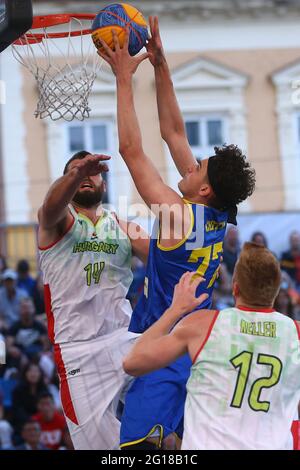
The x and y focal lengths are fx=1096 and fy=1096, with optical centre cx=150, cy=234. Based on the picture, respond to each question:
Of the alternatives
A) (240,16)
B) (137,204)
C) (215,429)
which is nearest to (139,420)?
(215,429)

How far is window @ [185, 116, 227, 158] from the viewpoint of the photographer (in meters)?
22.4

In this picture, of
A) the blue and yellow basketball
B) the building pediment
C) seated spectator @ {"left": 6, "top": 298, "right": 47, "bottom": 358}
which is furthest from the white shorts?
the building pediment

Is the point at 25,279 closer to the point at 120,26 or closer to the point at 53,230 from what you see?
the point at 53,230

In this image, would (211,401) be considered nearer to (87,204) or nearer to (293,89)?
(87,204)

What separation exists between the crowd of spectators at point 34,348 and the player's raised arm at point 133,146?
188 inches

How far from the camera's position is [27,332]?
1470 cm

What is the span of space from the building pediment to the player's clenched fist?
1552 cm

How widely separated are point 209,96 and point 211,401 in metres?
17.3

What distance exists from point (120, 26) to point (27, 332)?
26.5ft

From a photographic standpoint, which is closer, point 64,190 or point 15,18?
point 15,18

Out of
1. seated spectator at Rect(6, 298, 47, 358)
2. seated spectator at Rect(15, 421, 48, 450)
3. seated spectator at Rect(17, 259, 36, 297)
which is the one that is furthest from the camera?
seated spectator at Rect(17, 259, 36, 297)

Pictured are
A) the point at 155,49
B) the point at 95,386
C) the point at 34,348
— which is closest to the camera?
the point at 155,49

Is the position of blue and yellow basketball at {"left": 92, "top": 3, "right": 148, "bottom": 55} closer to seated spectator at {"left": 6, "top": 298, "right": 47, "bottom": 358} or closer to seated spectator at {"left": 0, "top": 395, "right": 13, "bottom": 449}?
seated spectator at {"left": 0, "top": 395, "right": 13, "bottom": 449}

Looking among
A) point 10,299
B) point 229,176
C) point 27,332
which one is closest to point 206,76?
point 10,299
